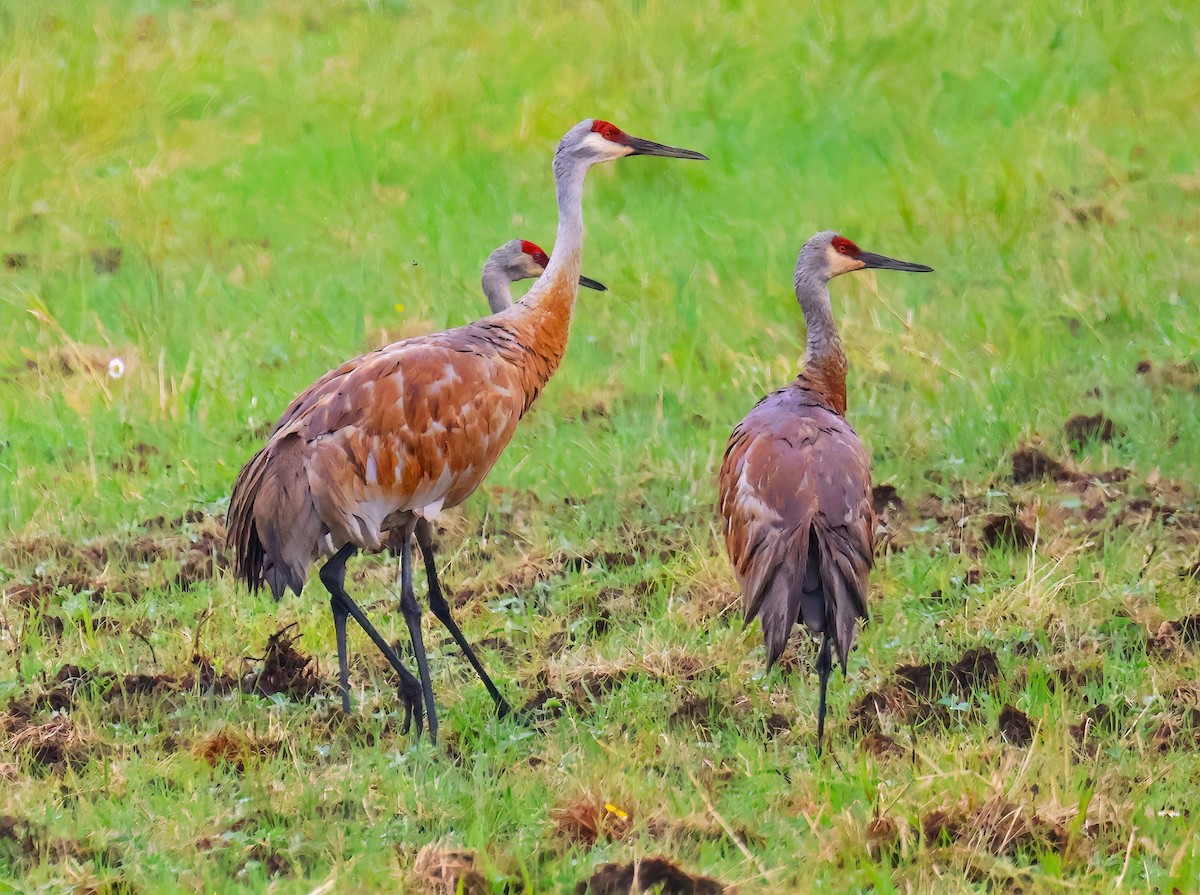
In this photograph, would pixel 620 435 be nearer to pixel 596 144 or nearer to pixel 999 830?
pixel 596 144

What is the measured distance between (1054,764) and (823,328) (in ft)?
6.57

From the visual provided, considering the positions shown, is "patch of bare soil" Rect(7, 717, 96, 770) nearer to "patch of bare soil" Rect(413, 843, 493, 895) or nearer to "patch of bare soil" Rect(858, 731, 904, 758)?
"patch of bare soil" Rect(413, 843, 493, 895)

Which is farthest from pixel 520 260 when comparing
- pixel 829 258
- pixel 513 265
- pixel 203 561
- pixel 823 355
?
pixel 203 561

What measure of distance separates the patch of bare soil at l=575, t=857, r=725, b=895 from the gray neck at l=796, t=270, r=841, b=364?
7.66 feet

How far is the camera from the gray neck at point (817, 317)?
570cm

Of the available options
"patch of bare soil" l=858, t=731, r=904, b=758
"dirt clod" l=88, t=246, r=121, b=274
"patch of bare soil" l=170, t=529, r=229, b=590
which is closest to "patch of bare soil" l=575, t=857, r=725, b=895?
"patch of bare soil" l=858, t=731, r=904, b=758

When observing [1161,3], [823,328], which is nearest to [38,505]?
[823,328]

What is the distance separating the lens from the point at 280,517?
16.0ft

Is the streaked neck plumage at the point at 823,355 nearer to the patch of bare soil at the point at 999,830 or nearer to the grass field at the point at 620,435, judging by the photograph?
the grass field at the point at 620,435

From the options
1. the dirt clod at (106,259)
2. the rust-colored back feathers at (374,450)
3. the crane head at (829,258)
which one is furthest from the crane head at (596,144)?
the dirt clod at (106,259)

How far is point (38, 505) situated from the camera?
21.3 feet

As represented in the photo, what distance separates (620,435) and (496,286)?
780mm

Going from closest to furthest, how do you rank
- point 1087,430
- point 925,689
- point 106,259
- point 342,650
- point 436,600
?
1. point 925,689
2. point 342,650
3. point 436,600
4. point 1087,430
5. point 106,259

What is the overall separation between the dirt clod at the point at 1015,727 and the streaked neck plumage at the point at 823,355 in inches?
52.9
